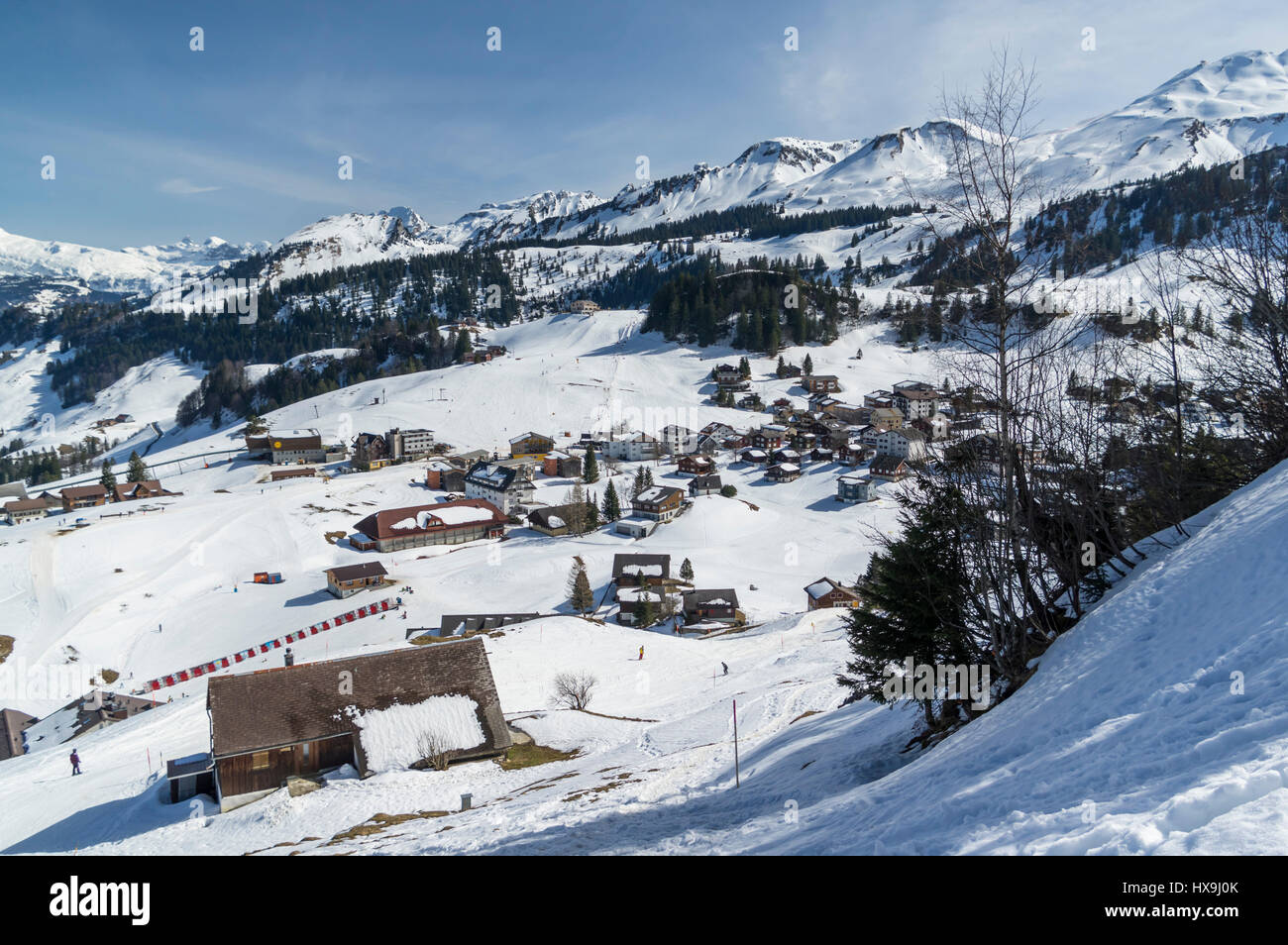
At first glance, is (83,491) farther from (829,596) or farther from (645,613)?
A: (829,596)

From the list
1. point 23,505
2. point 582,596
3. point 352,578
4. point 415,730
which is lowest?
point 582,596

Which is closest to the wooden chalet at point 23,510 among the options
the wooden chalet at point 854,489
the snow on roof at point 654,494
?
the snow on roof at point 654,494

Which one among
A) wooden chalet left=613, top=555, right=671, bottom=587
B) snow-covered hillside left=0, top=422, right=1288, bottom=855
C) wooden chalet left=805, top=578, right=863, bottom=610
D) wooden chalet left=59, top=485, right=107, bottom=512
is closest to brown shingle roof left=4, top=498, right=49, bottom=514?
wooden chalet left=59, top=485, right=107, bottom=512

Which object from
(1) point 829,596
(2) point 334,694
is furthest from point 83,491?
(1) point 829,596

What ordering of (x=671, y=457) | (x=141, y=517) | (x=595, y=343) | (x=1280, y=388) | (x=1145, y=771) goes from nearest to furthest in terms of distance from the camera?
(x=1145, y=771)
(x=1280, y=388)
(x=141, y=517)
(x=671, y=457)
(x=595, y=343)

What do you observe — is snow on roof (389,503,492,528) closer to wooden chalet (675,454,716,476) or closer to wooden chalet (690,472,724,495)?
wooden chalet (690,472,724,495)
